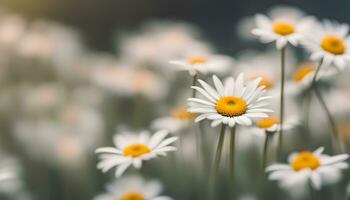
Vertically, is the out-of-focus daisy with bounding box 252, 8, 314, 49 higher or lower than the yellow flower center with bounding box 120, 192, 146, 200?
higher

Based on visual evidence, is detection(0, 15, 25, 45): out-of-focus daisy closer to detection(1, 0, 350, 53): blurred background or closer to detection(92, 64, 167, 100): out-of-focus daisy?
detection(92, 64, 167, 100): out-of-focus daisy

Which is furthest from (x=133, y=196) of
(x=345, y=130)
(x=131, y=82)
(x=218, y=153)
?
(x=131, y=82)

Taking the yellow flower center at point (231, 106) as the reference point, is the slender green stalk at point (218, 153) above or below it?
below

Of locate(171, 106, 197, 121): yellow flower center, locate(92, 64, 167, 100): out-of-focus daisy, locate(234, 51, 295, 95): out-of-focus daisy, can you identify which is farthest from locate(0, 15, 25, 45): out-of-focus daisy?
locate(171, 106, 197, 121): yellow flower center

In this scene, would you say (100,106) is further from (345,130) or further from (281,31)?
(281,31)

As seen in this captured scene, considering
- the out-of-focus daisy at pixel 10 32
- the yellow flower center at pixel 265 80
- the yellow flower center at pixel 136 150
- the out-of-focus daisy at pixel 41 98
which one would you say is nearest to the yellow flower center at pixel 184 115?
the yellow flower center at pixel 265 80

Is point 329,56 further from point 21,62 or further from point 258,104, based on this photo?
point 21,62

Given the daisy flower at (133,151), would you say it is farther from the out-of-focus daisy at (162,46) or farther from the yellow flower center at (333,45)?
the out-of-focus daisy at (162,46)
